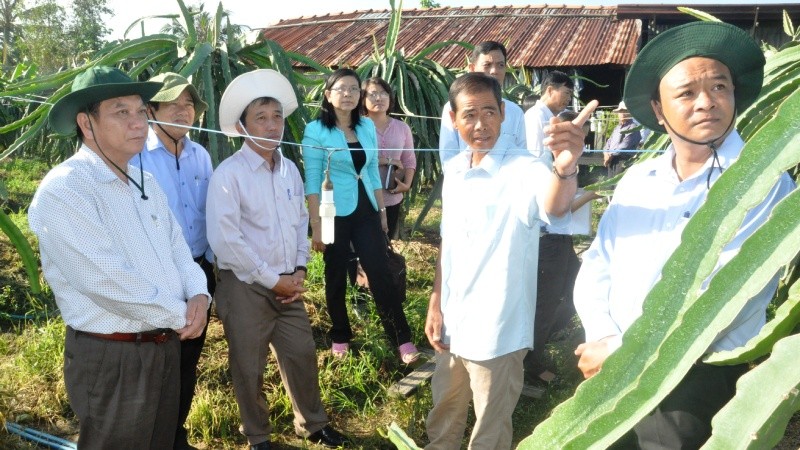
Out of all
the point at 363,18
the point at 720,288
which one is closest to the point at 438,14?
the point at 363,18

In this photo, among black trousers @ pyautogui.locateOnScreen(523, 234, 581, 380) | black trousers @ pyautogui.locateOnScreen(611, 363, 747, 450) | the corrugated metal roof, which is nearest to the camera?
black trousers @ pyautogui.locateOnScreen(611, 363, 747, 450)

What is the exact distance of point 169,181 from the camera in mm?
3238

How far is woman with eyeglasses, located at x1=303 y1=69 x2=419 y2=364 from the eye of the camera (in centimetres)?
408

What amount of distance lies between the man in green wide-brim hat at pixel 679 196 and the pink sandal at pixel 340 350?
2221 millimetres

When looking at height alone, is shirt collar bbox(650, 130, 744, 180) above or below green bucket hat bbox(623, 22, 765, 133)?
below

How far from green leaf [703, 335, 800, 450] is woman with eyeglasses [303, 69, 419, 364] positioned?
3.43 meters

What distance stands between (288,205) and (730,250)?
2.09 metres

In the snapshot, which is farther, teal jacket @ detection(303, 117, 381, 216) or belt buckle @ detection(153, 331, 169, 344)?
teal jacket @ detection(303, 117, 381, 216)

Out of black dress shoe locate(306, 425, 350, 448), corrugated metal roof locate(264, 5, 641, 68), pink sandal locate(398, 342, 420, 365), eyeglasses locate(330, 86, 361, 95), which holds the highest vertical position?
corrugated metal roof locate(264, 5, 641, 68)

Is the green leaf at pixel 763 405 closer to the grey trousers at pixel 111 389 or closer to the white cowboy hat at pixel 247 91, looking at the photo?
the grey trousers at pixel 111 389

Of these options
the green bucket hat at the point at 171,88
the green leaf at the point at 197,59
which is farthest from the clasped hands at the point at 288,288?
the green leaf at the point at 197,59

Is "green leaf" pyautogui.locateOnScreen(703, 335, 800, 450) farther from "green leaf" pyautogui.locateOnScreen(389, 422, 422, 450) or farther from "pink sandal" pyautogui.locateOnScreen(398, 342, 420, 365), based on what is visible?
"pink sandal" pyautogui.locateOnScreen(398, 342, 420, 365)

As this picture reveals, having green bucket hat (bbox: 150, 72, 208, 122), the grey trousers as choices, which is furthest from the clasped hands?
green bucket hat (bbox: 150, 72, 208, 122)

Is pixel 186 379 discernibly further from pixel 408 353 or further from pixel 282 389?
pixel 408 353
